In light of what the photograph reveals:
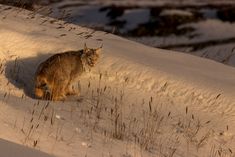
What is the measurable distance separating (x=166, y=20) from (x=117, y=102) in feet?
46.8

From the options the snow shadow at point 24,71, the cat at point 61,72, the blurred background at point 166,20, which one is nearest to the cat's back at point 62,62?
the cat at point 61,72

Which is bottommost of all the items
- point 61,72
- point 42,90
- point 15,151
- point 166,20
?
point 166,20

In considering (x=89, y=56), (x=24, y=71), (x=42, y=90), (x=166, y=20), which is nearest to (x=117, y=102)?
(x=89, y=56)

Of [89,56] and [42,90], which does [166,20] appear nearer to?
[89,56]

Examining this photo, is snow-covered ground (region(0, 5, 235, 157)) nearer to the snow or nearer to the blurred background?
the snow

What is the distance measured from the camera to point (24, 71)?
25.4 feet

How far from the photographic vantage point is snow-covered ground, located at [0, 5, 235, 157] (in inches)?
217

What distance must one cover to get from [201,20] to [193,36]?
72.2 inches

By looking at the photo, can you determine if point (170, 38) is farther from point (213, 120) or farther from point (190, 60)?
point (213, 120)

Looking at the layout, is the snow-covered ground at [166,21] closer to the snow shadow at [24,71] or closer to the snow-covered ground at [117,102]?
the snow-covered ground at [117,102]

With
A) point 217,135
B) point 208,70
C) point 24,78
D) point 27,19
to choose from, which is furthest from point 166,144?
point 27,19

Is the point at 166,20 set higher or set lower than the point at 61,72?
lower

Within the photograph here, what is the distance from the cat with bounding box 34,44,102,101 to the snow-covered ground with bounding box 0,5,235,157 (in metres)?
0.19

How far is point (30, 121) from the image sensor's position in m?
5.52
